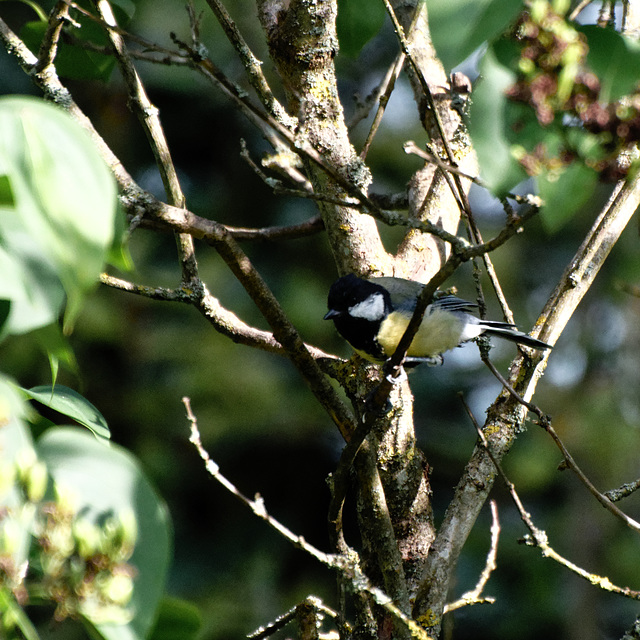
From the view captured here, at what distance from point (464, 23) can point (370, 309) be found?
1.60 m

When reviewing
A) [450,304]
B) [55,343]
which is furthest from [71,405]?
[450,304]

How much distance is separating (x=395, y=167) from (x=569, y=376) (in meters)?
2.26

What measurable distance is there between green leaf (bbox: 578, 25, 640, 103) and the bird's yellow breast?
1.50 metres

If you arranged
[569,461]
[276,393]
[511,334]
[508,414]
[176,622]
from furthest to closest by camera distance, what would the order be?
[276,393], [511,334], [508,414], [569,461], [176,622]

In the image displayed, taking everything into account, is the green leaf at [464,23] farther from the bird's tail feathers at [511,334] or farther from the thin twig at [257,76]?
the bird's tail feathers at [511,334]

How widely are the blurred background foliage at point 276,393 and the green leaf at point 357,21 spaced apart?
3.05 m

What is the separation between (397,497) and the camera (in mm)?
1789

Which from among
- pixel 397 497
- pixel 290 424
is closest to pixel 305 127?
pixel 397 497

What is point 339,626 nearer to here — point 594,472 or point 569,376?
point 594,472

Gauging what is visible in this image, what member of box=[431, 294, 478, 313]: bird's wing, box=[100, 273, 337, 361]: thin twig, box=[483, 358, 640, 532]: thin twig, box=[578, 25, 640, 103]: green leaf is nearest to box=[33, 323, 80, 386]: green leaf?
box=[578, 25, 640, 103]: green leaf

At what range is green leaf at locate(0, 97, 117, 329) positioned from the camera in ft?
2.10

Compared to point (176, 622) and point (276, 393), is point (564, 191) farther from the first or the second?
point (276, 393)

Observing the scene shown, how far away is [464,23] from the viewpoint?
2.37ft

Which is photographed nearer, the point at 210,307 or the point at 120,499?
the point at 120,499
